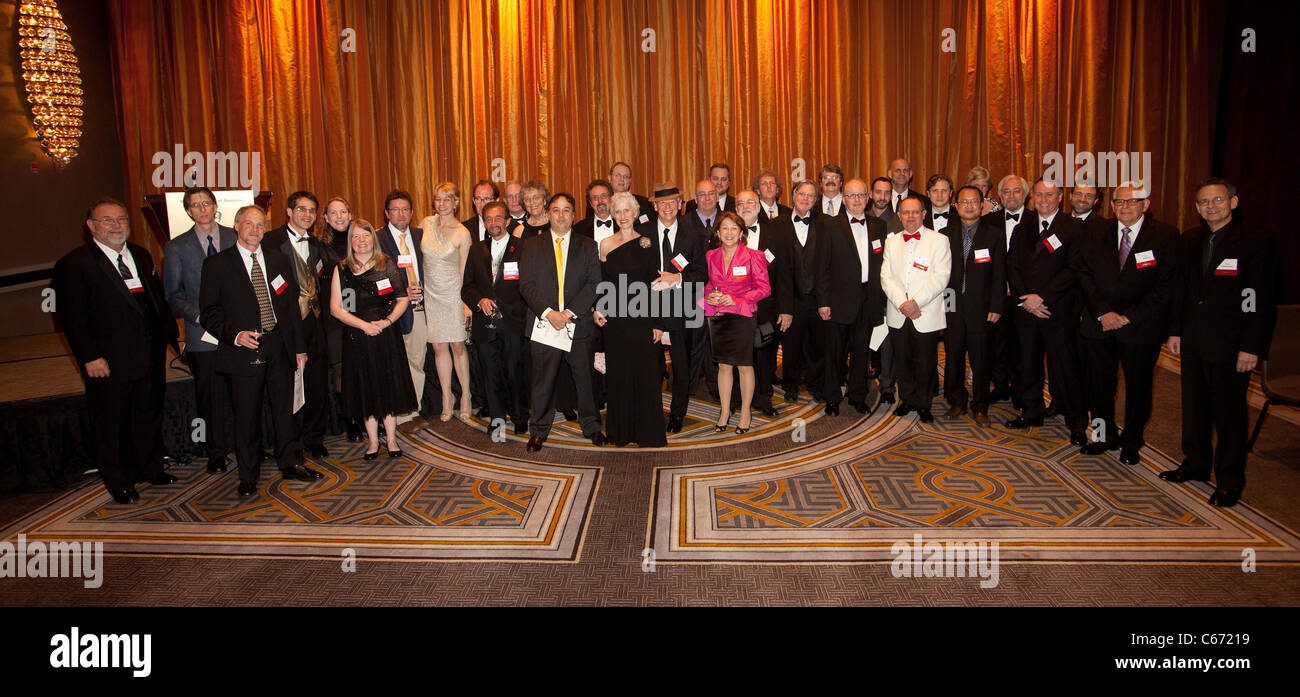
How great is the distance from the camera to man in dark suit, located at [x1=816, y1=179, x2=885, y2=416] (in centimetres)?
539

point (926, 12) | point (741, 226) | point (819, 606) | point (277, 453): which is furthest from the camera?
point (926, 12)

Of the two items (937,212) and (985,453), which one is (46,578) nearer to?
(985,453)

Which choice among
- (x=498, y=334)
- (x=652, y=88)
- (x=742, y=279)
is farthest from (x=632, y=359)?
(x=652, y=88)

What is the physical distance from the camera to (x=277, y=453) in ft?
14.6

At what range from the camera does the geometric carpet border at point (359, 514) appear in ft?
11.5

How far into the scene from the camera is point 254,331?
4.07 meters

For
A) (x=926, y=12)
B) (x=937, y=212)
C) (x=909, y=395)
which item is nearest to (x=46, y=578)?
(x=909, y=395)

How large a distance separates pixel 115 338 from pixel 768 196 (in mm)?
4521

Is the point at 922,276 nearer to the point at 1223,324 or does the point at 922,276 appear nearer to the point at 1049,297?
the point at 1049,297

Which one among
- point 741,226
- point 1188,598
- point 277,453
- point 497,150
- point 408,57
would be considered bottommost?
point 1188,598

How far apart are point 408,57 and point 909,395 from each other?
678 cm

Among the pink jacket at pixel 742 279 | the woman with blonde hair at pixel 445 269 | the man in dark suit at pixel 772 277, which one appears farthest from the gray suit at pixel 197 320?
the man in dark suit at pixel 772 277

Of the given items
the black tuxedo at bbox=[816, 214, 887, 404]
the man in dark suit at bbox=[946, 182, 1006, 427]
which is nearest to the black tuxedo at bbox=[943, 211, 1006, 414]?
the man in dark suit at bbox=[946, 182, 1006, 427]

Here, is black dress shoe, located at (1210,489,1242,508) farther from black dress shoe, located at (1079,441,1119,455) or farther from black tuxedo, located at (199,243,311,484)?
black tuxedo, located at (199,243,311,484)
